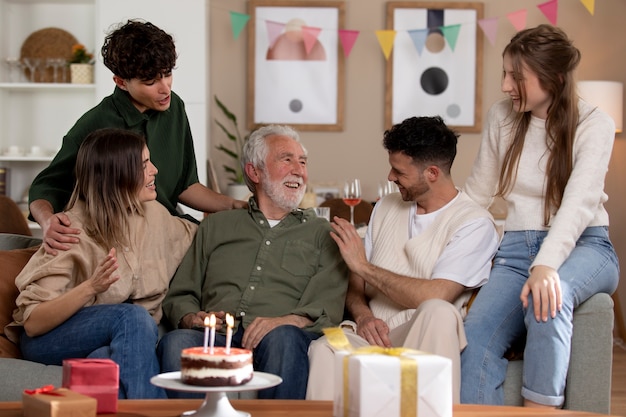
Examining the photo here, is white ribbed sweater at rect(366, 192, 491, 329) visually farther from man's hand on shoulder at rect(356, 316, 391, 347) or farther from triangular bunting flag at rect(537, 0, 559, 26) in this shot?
triangular bunting flag at rect(537, 0, 559, 26)

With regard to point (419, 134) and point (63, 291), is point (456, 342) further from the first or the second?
point (63, 291)

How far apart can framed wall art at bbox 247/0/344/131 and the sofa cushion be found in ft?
10.1

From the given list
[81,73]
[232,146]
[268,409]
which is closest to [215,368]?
[268,409]

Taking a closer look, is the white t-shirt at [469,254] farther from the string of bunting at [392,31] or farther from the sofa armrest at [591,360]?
the string of bunting at [392,31]

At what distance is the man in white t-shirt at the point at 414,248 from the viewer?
105 inches

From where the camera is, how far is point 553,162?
2664 mm

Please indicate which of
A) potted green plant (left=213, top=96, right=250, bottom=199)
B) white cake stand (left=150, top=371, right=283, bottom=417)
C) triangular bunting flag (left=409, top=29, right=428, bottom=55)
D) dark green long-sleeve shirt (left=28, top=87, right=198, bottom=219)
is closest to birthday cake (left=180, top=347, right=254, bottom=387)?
white cake stand (left=150, top=371, right=283, bottom=417)

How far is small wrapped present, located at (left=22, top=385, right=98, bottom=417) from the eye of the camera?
1.70 metres

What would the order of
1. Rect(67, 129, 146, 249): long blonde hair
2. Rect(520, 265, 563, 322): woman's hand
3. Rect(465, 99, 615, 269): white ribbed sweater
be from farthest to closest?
Rect(67, 129, 146, 249): long blonde hair, Rect(465, 99, 615, 269): white ribbed sweater, Rect(520, 265, 563, 322): woman's hand

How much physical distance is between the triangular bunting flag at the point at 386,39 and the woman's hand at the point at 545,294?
3.51 meters

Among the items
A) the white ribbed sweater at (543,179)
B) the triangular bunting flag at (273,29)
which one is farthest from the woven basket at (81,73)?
the white ribbed sweater at (543,179)

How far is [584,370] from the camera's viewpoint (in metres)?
2.47

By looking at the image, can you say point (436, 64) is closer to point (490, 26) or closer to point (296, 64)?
point (490, 26)

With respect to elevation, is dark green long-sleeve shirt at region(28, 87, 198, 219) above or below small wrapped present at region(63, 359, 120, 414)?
above
